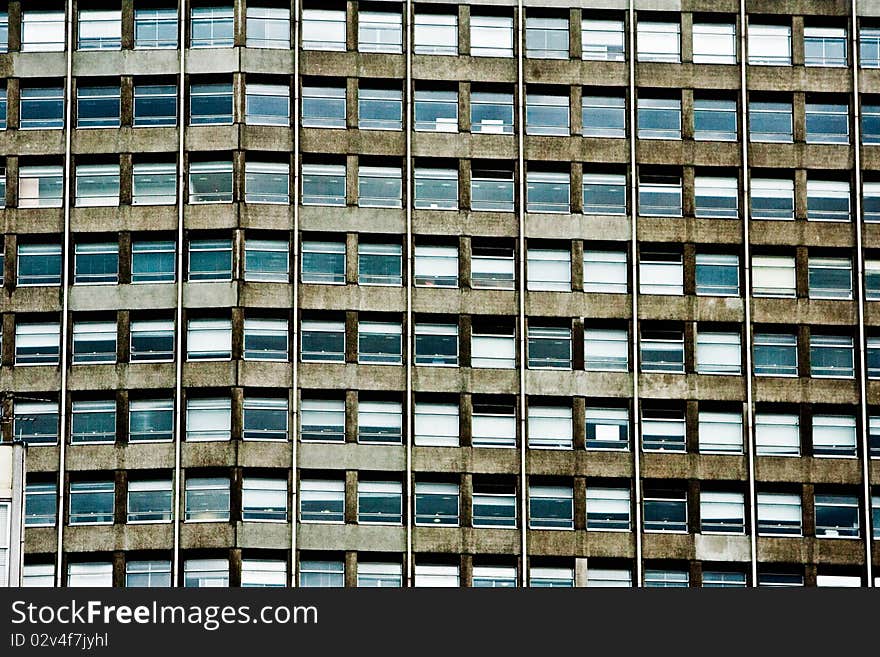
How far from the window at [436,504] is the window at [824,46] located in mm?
21315

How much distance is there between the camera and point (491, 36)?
86.5 metres

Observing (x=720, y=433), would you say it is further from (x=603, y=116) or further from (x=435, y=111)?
(x=435, y=111)

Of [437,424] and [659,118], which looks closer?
[437,424]

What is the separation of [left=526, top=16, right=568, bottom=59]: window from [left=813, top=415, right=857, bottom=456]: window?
1663 centimetres

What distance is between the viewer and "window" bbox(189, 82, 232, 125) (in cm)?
8512

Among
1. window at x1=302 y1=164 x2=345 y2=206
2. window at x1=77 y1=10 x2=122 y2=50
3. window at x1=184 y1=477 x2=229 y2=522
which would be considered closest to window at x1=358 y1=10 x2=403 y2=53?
window at x1=302 y1=164 x2=345 y2=206

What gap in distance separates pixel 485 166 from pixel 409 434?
10.4m

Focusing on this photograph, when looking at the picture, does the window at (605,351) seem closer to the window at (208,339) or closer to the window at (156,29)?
the window at (208,339)

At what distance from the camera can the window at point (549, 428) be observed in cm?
8438

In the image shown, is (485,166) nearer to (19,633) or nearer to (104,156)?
(104,156)

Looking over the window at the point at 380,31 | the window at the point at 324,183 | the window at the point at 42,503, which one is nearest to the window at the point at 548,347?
the window at the point at 324,183

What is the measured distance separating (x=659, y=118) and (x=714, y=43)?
371 centimetres

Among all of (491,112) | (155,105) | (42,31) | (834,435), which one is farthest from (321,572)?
(42,31)

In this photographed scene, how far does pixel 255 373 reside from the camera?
8350cm
